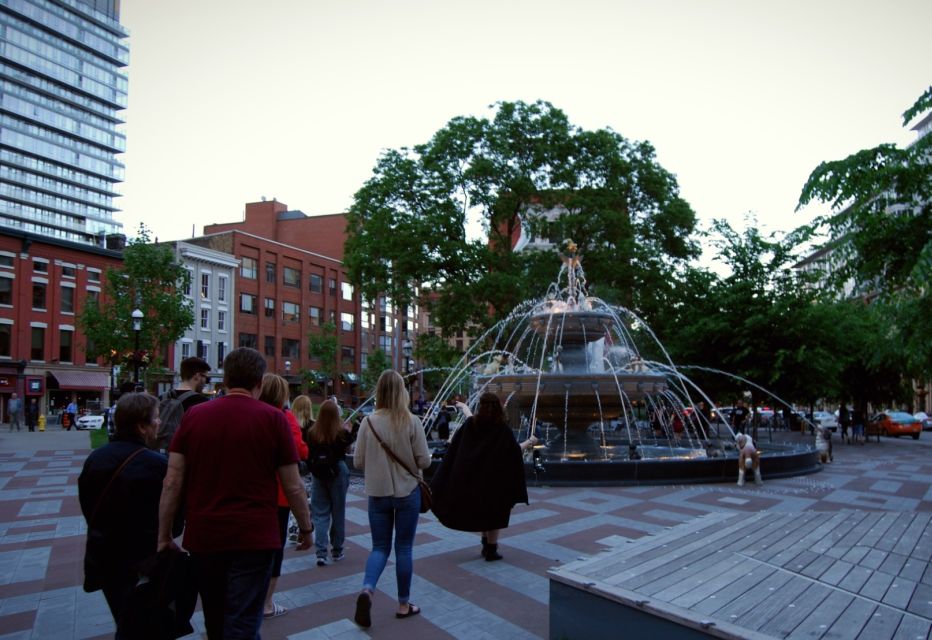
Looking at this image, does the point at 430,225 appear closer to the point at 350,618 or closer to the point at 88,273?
the point at 350,618

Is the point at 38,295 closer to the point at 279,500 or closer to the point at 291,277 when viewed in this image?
the point at 291,277

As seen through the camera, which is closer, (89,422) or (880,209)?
(880,209)

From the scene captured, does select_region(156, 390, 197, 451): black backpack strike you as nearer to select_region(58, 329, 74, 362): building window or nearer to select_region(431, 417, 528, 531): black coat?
select_region(431, 417, 528, 531): black coat

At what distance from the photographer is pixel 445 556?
295 inches

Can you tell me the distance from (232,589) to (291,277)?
61.2m

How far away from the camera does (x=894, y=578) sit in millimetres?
4570

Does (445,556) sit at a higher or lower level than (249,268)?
lower

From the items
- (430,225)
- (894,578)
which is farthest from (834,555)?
(430,225)

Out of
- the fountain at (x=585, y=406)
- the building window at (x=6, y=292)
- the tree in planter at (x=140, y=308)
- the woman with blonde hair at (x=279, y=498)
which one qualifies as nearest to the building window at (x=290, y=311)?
the building window at (x=6, y=292)

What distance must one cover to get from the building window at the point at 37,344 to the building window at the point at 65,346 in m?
1.05

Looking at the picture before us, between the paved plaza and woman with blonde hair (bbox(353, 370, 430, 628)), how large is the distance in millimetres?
486

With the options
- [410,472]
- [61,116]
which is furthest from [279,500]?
[61,116]

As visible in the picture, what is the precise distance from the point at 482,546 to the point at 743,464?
291 inches

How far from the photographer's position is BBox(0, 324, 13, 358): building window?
147 feet
